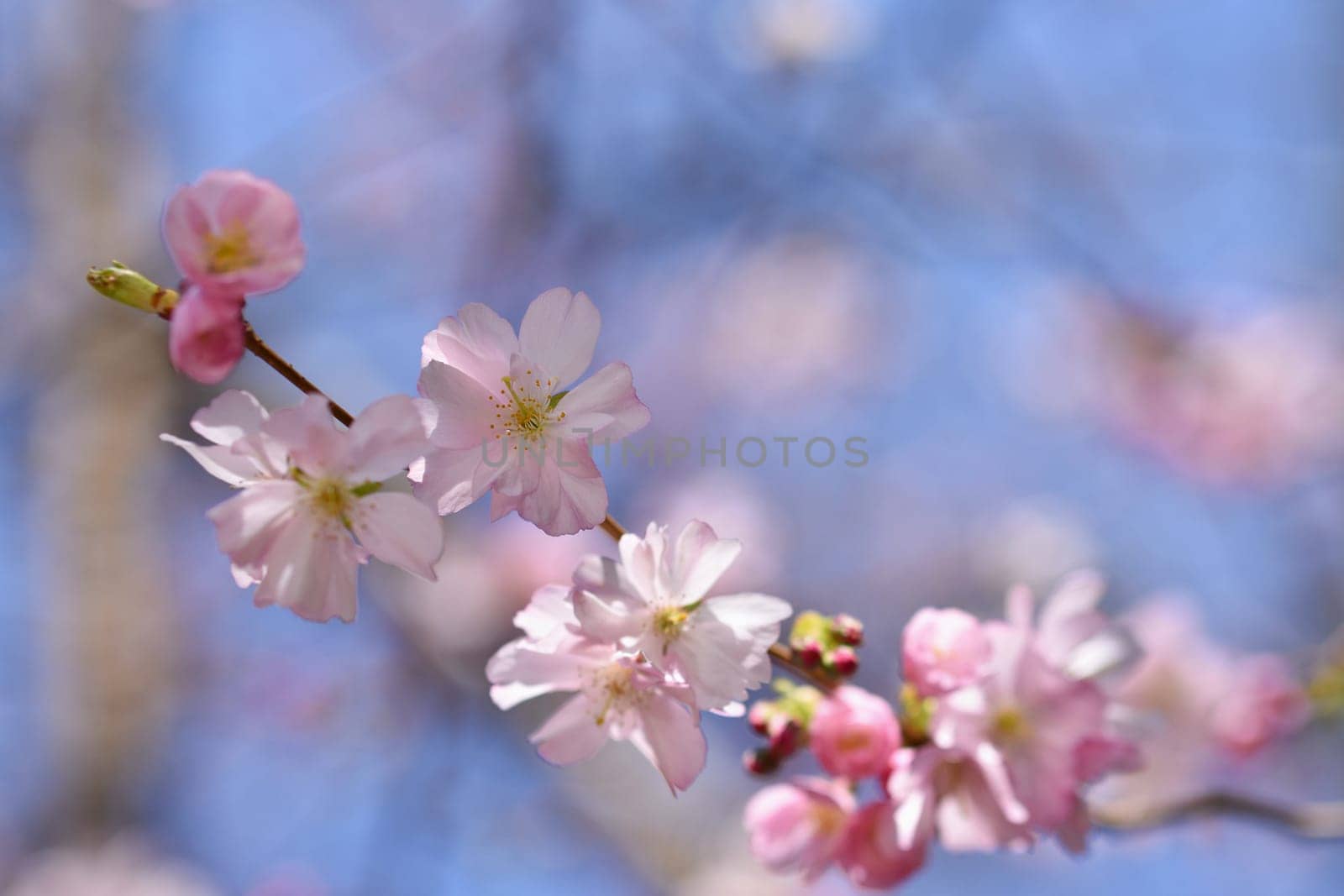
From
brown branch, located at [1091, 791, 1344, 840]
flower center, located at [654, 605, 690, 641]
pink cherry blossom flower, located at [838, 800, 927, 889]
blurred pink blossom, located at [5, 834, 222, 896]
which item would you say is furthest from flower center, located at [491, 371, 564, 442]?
blurred pink blossom, located at [5, 834, 222, 896]

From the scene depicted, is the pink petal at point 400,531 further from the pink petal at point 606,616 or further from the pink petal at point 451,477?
the pink petal at point 606,616

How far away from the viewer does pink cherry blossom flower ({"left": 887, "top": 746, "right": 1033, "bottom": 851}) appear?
3.20 ft

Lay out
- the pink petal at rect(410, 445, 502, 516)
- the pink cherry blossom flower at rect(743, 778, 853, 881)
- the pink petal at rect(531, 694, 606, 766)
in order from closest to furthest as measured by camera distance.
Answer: the pink petal at rect(410, 445, 502, 516) → the pink petal at rect(531, 694, 606, 766) → the pink cherry blossom flower at rect(743, 778, 853, 881)

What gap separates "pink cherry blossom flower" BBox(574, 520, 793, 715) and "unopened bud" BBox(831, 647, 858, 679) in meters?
0.15

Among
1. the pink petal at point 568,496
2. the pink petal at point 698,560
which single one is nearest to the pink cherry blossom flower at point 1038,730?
the pink petal at point 698,560

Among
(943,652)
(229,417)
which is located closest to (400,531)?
(229,417)

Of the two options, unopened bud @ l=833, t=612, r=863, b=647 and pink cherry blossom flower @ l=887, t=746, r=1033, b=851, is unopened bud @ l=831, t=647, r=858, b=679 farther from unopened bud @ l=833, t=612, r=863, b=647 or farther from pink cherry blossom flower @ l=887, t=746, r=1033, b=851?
pink cherry blossom flower @ l=887, t=746, r=1033, b=851

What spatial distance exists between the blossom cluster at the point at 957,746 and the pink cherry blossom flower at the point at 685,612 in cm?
19

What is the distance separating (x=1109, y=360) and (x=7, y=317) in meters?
5.63

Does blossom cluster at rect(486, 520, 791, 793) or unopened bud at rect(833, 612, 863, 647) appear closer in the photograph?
blossom cluster at rect(486, 520, 791, 793)

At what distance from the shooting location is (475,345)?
859 millimetres

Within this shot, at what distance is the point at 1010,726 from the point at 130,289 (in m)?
0.99

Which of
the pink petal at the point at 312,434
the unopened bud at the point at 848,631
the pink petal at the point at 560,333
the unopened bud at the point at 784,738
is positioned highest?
the pink petal at the point at 560,333

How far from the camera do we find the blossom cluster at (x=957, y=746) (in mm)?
977
